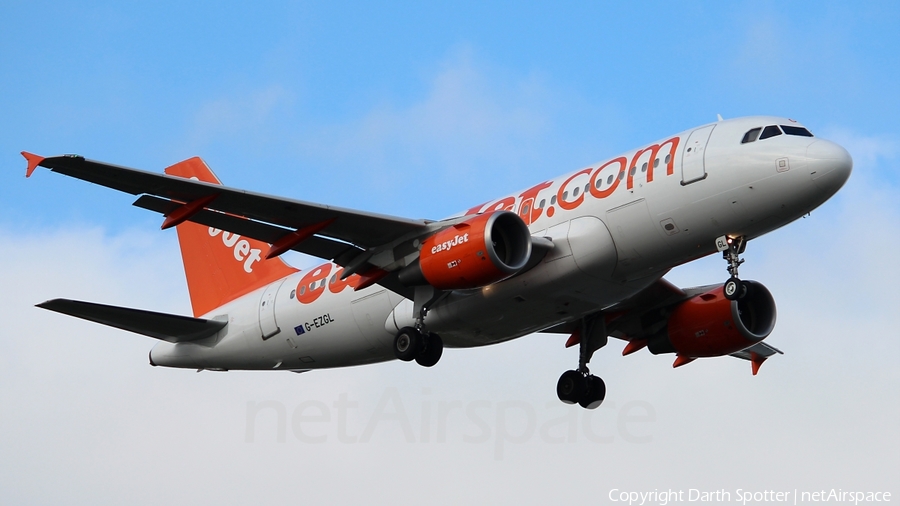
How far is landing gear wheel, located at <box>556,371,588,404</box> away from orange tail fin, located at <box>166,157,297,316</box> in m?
8.83

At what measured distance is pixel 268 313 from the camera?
1465 inches

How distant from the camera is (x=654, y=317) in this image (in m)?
37.8

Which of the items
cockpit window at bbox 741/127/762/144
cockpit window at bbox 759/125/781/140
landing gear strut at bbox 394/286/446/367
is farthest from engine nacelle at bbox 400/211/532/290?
cockpit window at bbox 759/125/781/140

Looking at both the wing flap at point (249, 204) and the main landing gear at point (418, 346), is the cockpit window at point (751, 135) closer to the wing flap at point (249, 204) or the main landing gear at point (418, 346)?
the wing flap at point (249, 204)

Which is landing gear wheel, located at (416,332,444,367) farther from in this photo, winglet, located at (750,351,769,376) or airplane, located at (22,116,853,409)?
winglet, located at (750,351,769,376)

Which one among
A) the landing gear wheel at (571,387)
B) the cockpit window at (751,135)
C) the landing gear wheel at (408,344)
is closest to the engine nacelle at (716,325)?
the landing gear wheel at (571,387)

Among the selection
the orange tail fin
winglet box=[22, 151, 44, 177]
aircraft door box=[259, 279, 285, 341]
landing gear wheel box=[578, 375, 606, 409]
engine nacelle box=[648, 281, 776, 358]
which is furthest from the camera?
the orange tail fin

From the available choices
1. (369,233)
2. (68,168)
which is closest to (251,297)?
(369,233)

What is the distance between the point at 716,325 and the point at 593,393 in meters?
4.01

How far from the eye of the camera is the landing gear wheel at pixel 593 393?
122 feet

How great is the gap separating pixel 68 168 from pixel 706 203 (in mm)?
14567

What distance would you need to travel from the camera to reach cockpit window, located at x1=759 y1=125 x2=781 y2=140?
98.7 ft

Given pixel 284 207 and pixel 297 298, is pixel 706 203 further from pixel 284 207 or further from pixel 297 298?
pixel 297 298

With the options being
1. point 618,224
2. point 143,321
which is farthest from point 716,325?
point 143,321
